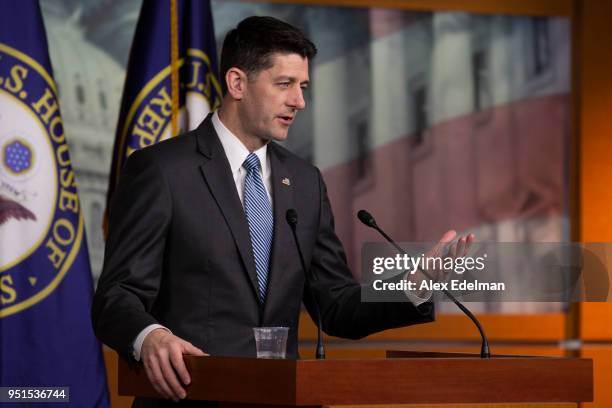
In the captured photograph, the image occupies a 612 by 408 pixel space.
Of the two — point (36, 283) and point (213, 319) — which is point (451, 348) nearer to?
point (36, 283)

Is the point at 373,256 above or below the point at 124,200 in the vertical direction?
below

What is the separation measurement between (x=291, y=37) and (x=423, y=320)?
82 cm

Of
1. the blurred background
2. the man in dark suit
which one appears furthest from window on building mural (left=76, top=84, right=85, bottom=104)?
the man in dark suit

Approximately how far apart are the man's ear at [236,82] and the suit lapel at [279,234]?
18 centimetres

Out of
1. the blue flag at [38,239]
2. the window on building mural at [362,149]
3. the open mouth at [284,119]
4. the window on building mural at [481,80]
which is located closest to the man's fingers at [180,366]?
the open mouth at [284,119]

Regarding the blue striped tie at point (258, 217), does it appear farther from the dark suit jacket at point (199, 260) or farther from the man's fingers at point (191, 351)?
the man's fingers at point (191, 351)

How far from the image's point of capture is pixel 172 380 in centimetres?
172

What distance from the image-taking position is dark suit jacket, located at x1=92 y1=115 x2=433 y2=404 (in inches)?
84.9

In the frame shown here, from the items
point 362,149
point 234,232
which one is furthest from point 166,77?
point 234,232

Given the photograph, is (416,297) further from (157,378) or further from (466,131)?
(466,131)

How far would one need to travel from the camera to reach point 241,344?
2.21 meters

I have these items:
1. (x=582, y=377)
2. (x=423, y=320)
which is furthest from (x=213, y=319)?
(x=582, y=377)

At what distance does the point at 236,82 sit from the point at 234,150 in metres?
0.19

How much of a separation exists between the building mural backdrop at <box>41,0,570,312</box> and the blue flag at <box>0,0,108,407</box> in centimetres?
83
